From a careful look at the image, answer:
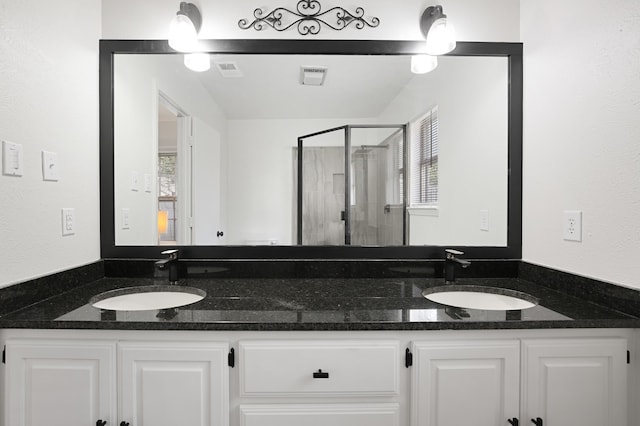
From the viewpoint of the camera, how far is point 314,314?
1119mm

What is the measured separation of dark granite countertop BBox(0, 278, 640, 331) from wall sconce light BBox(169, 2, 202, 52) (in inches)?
44.7

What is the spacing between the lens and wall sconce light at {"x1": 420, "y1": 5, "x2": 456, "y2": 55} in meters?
1.54

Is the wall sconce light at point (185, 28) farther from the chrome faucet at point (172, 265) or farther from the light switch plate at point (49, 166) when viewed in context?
the chrome faucet at point (172, 265)

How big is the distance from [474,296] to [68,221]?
1.77 m

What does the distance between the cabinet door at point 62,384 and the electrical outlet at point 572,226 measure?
1675 millimetres

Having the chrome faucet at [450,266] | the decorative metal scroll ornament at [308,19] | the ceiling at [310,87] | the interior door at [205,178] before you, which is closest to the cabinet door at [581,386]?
the chrome faucet at [450,266]

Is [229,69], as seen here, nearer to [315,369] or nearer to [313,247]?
[313,247]

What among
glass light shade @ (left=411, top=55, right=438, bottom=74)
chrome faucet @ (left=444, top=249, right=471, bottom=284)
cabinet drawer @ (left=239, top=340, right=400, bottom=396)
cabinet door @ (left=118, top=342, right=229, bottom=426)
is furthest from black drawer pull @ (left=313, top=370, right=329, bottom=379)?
glass light shade @ (left=411, top=55, right=438, bottom=74)

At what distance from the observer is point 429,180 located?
170 cm

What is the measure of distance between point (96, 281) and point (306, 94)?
133cm

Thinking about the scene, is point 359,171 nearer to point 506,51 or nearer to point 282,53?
point 282,53

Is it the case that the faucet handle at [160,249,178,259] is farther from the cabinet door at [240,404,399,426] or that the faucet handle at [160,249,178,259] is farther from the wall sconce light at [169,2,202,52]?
the wall sconce light at [169,2,202,52]

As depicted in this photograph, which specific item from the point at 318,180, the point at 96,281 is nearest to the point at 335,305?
the point at 318,180

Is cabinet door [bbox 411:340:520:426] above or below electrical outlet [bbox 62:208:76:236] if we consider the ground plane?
below
